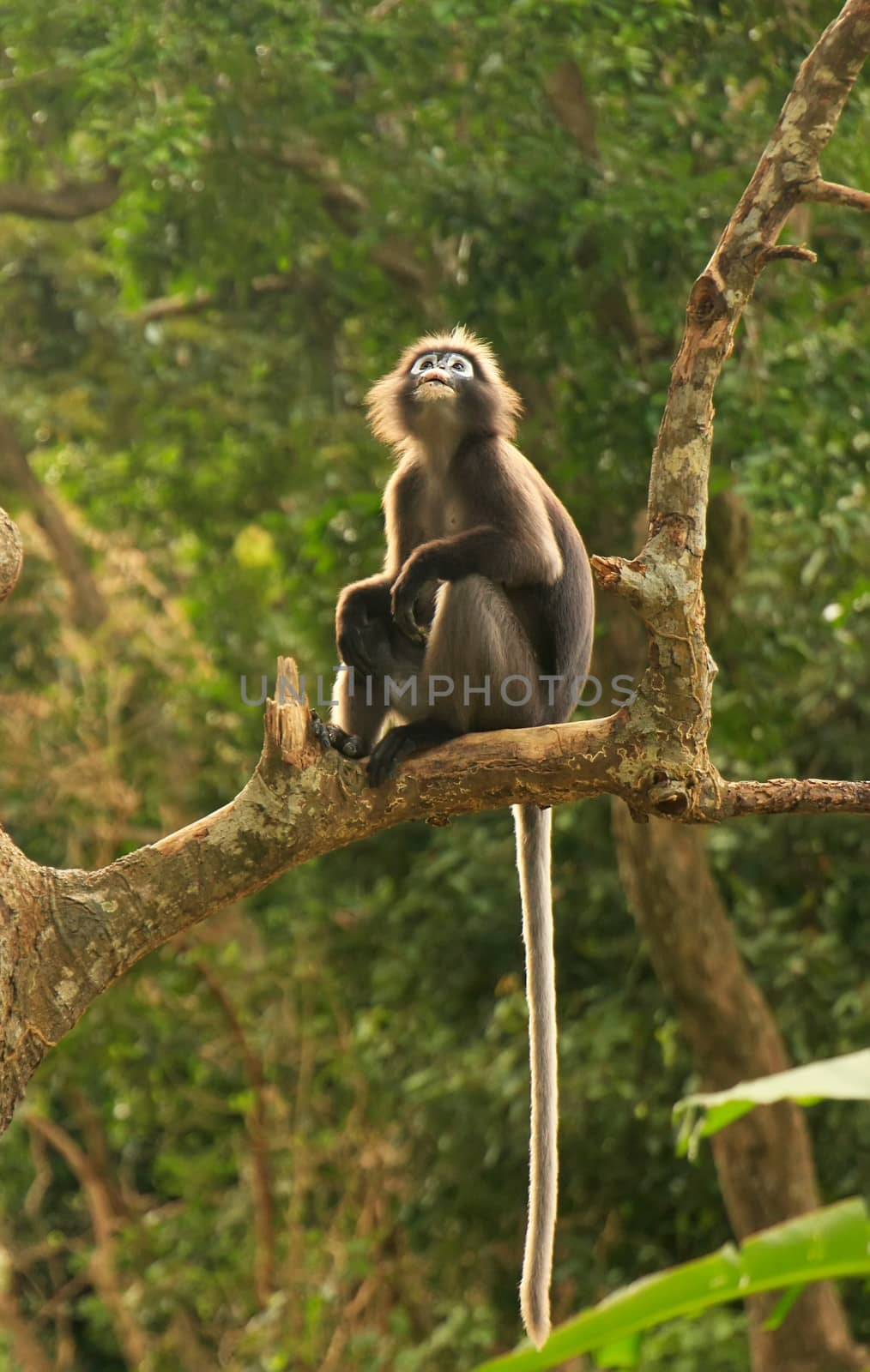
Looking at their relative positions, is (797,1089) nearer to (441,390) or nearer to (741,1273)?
(741,1273)

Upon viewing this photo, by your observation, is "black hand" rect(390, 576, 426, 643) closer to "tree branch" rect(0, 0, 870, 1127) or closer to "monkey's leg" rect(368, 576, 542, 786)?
"monkey's leg" rect(368, 576, 542, 786)

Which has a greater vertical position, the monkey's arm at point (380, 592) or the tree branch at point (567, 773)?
the monkey's arm at point (380, 592)

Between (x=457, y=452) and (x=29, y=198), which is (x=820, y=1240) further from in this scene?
(x=29, y=198)

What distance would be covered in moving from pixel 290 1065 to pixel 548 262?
470 centimetres

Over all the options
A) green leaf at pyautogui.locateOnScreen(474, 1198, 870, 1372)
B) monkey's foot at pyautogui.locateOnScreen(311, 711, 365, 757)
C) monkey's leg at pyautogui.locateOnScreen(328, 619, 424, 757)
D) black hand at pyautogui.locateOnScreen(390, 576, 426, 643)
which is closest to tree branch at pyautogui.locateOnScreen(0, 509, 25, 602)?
monkey's foot at pyautogui.locateOnScreen(311, 711, 365, 757)

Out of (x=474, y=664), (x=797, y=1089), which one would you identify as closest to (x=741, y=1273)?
(x=797, y=1089)

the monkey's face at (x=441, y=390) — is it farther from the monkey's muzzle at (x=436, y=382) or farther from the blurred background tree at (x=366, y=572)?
the blurred background tree at (x=366, y=572)

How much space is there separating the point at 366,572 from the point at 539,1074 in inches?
135

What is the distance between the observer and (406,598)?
3.54 metres

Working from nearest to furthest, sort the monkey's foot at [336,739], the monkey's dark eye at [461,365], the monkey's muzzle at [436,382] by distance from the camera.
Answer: the monkey's foot at [336,739], the monkey's muzzle at [436,382], the monkey's dark eye at [461,365]

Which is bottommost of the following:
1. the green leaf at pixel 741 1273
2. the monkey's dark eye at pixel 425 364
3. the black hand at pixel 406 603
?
the green leaf at pixel 741 1273

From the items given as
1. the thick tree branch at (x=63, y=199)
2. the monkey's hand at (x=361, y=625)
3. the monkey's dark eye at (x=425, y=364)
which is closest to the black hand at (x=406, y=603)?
the monkey's hand at (x=361, y=625)

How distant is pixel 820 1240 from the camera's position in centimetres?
142

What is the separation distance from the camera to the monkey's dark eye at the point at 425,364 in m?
4.05
